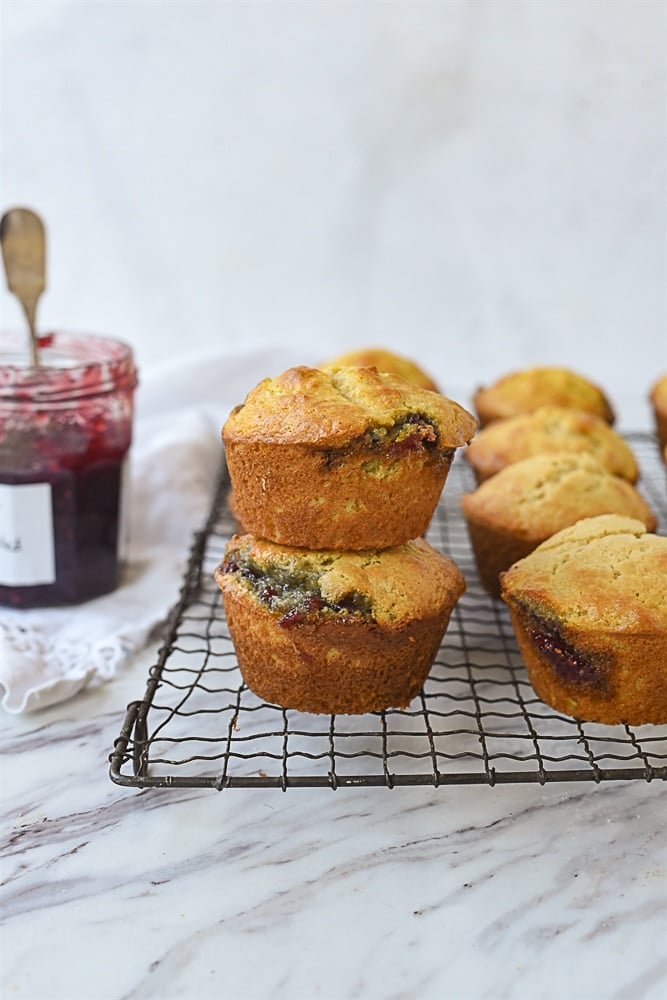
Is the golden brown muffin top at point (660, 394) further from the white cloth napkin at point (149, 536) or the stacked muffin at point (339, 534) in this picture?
the stacked muffin at point (339, 534)

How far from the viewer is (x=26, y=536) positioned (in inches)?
107

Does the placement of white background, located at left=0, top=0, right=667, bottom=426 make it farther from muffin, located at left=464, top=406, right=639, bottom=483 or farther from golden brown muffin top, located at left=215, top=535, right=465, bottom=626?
golden brown muffin top, located at left=215, top=535, right=465, bottom=626

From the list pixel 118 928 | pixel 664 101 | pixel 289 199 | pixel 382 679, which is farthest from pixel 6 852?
pixel 664 101

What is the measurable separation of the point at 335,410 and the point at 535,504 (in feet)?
2.70

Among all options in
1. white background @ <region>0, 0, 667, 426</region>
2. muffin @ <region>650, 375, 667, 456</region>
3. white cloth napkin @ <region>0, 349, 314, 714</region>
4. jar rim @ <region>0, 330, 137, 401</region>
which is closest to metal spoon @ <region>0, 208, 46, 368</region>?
jar rim @ <region>0, 330, 137, 401</region>

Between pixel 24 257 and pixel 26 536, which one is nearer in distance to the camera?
pixel 26 536

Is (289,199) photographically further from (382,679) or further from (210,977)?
(210,977)

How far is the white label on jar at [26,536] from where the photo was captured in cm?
267

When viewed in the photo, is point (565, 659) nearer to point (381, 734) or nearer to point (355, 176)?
point (381, 734)

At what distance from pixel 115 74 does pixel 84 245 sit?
2.34 ft

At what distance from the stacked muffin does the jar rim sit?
1.91 feet

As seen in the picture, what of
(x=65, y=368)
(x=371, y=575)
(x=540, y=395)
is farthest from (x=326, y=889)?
(x=540, y=395)

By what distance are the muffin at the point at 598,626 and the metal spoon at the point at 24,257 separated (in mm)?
1378

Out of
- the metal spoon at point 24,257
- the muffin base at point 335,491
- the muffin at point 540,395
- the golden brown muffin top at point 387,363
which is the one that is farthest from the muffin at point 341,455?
the muffin at point 540,395
